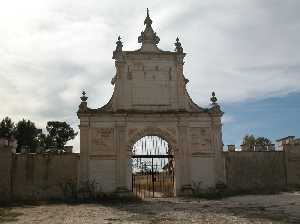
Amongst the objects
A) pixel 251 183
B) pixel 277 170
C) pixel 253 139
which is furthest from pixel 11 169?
pixel 253 139

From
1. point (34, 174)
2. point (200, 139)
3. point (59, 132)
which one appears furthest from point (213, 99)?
point (59, 132)

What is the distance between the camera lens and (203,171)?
2189cm

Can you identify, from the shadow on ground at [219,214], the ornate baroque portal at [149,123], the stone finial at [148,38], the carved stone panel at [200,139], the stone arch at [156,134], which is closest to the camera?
the shadow on ground at [219,214]

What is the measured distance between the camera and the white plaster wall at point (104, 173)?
69.1 feet

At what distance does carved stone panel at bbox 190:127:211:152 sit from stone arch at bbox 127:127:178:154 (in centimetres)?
100

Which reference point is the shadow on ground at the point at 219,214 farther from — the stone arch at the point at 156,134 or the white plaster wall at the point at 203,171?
the stone arch at the point at 156,134

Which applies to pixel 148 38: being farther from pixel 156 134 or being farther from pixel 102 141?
pixel 102 141

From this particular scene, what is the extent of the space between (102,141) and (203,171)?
A: 18.2ft

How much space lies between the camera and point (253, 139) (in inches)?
2052

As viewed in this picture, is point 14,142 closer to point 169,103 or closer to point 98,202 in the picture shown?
point 98,202

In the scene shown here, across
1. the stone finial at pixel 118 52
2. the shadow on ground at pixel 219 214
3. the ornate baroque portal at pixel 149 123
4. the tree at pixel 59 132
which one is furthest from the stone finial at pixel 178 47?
the tree at pixel 59 132

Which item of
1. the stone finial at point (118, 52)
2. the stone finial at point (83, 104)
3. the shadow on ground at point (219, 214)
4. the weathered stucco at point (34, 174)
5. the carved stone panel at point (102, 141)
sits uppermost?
the stone finial at point (118, 52)

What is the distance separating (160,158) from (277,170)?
21.1 ft

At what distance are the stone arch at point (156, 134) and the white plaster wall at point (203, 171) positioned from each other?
131 centimetres
